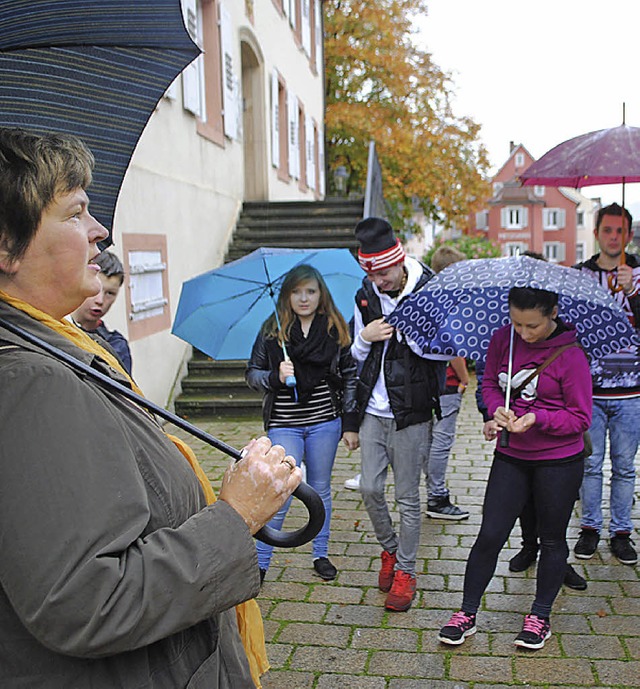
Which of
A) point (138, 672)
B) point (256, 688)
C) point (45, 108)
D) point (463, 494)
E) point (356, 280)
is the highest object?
point (45, 108)

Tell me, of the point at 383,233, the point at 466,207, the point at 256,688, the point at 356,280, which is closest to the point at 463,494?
the point at 356,280

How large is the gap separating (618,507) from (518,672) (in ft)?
5.81

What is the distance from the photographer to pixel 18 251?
1464mm

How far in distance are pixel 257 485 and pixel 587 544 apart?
4008 millimetres

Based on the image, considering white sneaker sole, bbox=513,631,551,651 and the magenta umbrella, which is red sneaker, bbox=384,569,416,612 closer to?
white sneaker sole, bbox=513,631,551,651

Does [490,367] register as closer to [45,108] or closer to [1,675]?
[45,108]

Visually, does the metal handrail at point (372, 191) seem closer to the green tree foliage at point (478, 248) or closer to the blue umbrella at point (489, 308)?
the green tree foliage at point (478, 248)

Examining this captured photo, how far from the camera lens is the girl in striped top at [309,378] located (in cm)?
470

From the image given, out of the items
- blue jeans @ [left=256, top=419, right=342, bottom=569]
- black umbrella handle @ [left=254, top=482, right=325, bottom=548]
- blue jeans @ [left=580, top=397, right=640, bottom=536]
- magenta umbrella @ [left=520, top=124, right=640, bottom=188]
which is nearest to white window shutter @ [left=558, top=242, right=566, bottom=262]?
magenta umbrella @ [left=520, top=124, right=640, bottom=188]

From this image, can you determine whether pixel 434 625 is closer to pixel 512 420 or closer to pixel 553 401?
pixel 512 420

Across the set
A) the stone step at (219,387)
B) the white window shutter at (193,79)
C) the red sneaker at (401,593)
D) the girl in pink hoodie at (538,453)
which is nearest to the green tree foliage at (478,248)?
the white window shutter at (193,79)

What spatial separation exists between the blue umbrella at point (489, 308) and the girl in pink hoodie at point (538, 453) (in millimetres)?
116

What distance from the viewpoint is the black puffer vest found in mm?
4289

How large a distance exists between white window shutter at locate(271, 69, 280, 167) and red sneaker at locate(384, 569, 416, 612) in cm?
1402
